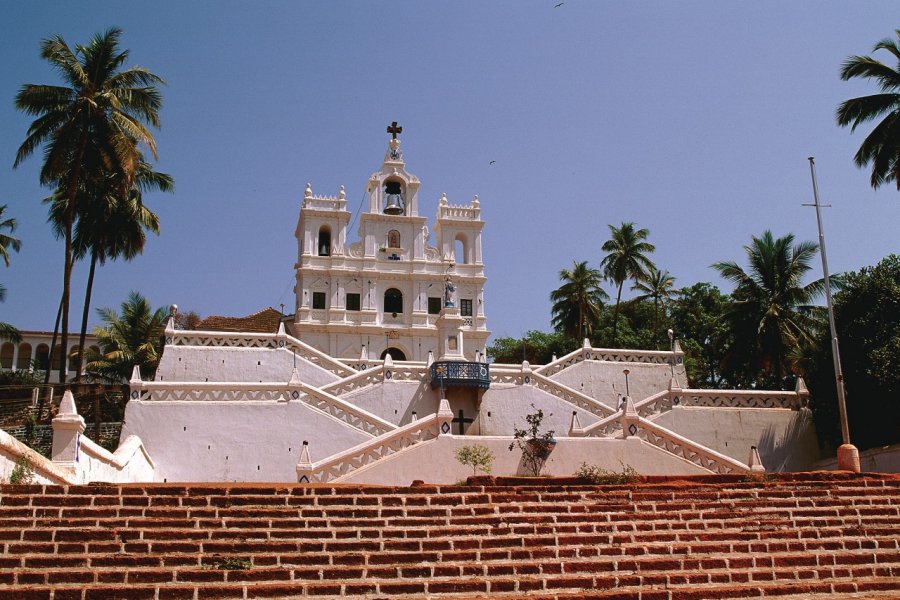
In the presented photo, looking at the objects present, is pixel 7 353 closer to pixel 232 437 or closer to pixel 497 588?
pixel 232 437

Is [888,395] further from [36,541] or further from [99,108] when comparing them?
[99,108]

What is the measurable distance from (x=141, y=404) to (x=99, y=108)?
484 inches

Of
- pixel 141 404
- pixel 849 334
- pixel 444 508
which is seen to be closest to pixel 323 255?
pixel 141 404

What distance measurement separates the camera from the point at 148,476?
83.0 ft

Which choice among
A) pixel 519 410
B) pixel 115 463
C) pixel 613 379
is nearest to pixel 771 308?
pixel 613 379

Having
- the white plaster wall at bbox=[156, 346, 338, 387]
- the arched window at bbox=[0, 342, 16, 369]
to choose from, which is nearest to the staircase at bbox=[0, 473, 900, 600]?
the white plaster wall at bbox=[156, 346, 338, 387]

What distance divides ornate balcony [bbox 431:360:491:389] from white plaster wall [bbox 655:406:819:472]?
6065mm

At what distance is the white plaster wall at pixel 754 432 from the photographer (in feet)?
98.7

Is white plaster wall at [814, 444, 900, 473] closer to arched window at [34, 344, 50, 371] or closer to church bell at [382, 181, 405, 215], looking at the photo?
church bell at [382, 181, 405, 215]

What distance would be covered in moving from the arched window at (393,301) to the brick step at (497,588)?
34025mm

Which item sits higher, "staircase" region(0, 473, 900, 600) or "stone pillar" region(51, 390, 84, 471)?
"stone pillar" region(51, 390, 84, 471)

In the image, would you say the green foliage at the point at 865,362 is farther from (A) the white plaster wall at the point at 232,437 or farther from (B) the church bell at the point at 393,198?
(B) the church bell at the point at 393,198

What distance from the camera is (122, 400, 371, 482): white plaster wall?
25984mm

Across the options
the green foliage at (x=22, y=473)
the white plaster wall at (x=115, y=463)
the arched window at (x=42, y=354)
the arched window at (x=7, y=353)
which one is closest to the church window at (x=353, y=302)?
the white plaster wall at (x=115, y=463)
